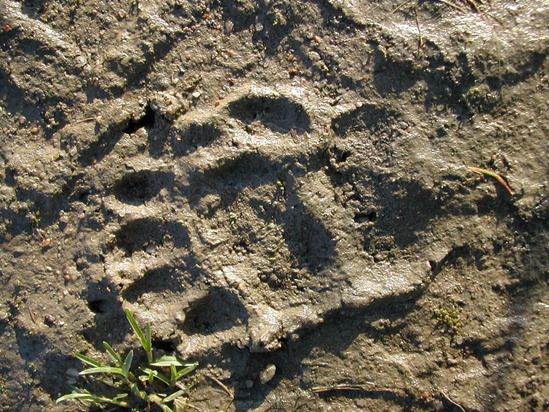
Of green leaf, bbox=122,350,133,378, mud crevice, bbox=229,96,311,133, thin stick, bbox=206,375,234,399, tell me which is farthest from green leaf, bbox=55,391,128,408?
mud crevice, bbox=229,96,311,133

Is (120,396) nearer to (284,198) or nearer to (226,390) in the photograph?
(226,390)

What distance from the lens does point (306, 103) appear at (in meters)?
2.30

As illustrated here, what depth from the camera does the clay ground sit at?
2.25 metres

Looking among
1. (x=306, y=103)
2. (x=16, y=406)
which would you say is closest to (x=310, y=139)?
(x=306, y=103)

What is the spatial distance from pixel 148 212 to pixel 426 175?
110 centimetres

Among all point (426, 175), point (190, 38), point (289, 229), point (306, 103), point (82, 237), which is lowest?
point (82, 237)

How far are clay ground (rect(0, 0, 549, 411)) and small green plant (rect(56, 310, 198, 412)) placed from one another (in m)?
0.06

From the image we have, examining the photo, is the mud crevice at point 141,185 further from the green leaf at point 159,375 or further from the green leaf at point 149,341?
the green leaf at point 159,375

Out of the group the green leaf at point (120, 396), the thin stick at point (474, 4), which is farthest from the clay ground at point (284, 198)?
the green leaf at point (120, 396)

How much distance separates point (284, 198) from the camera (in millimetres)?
2270

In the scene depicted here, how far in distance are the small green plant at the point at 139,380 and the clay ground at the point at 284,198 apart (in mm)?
57

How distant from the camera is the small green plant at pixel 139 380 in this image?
2.19 m

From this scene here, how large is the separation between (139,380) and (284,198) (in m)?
0.90

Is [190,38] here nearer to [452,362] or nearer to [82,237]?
[82,237]
